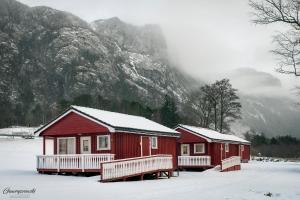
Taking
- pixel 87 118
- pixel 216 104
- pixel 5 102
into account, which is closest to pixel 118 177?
pixel 87 118

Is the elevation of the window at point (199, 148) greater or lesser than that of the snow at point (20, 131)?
lesser

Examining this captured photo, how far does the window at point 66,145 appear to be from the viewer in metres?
35.9

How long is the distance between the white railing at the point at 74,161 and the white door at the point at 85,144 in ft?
7.52

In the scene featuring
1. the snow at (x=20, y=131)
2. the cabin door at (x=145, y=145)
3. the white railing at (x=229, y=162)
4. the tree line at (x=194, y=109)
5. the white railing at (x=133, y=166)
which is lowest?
the white railing at (x=229, y=162)

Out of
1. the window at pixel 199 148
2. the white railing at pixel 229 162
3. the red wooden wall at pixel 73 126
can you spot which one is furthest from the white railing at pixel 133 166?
the window at pixel 199 148

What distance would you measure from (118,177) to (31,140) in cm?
3813

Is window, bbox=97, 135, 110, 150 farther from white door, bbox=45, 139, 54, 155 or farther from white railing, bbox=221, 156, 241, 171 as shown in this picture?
white door, bbox=45, 139, 54, 155

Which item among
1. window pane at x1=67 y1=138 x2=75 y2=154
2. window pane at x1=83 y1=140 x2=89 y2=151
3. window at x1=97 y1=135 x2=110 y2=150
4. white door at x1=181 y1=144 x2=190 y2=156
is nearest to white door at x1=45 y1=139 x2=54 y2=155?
white door at x1=181 y1=144 x2=190 y2=156

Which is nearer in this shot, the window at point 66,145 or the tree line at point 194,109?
the window at point 66,145

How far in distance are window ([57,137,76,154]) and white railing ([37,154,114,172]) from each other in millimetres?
2313

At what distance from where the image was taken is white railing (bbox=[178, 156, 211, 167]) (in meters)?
46.5

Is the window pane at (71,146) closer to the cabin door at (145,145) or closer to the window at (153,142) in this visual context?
the cabin door at (145,145)

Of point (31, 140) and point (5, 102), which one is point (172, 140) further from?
point (5, 102)

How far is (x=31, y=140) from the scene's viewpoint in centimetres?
6331
